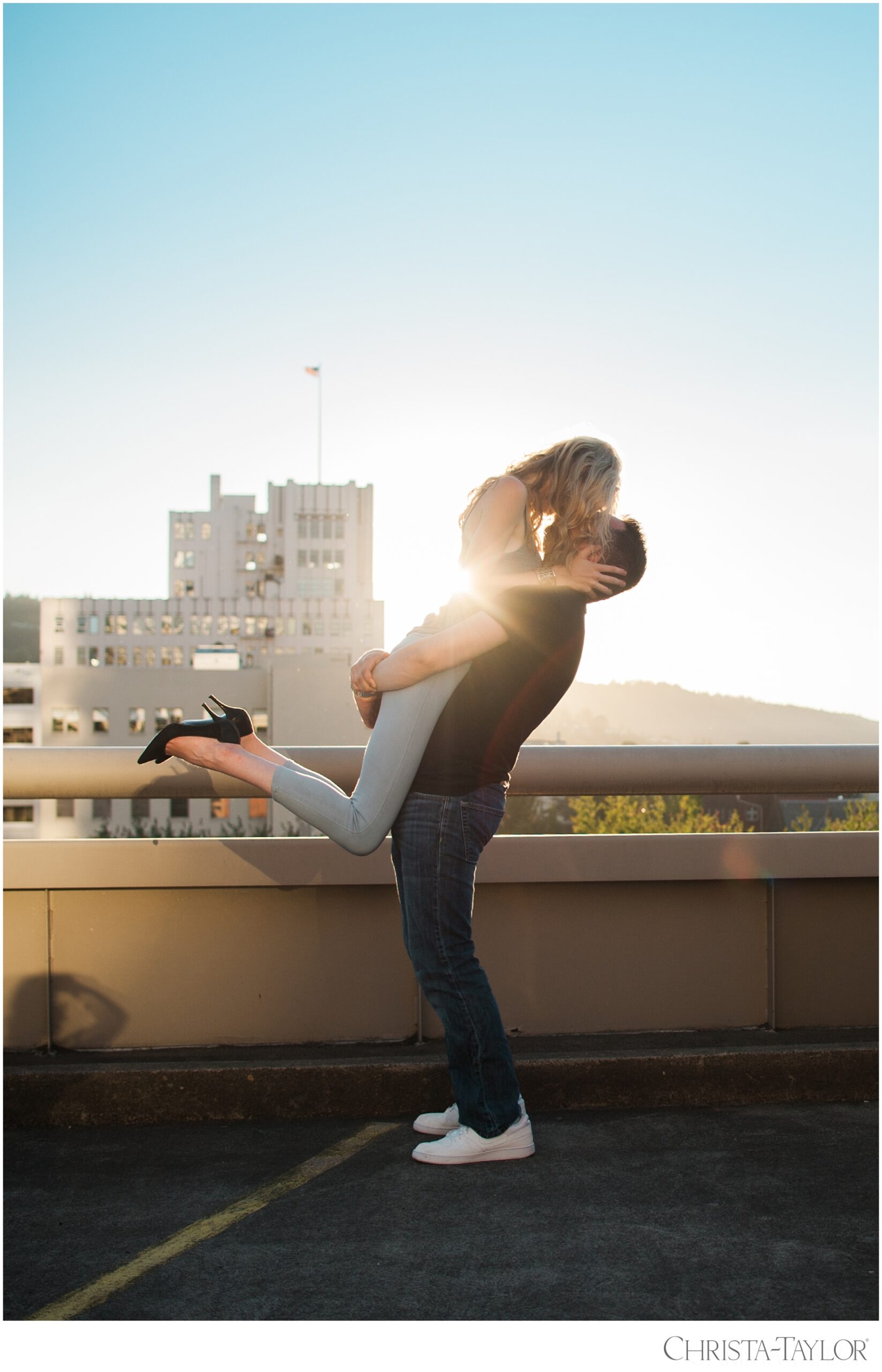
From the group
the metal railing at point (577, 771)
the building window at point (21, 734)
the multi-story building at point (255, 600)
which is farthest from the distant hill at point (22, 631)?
the metal railing at point (577, 771)

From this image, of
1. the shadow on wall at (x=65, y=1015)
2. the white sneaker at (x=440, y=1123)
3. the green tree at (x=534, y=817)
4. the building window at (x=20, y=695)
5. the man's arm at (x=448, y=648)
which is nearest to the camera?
the man's arm at (x=448, y=648)

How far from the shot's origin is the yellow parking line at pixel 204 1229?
2.48m

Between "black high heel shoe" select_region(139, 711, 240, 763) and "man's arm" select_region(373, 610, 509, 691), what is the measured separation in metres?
0.52

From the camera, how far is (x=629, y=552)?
3.15m

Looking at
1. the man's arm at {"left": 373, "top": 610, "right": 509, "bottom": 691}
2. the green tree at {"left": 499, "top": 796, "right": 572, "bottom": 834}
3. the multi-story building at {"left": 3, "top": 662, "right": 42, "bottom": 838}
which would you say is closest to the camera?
the man's arm at {"left": 373, "top": 610, "right": 509, "bottom": 691}

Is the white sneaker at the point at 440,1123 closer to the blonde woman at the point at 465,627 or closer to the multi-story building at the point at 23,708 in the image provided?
the blonde woman at the point at 465,627

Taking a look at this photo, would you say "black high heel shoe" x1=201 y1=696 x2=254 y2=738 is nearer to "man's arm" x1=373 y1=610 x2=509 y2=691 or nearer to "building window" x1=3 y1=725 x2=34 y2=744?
"man's arm" x1=373 y1=610 x2=509 y2=691

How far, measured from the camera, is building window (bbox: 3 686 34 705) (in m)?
114

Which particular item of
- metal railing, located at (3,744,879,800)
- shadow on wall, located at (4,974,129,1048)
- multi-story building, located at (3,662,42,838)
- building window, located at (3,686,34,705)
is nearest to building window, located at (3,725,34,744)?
multi-story building, located at (3,662,42,838)

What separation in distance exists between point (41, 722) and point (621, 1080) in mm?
117069

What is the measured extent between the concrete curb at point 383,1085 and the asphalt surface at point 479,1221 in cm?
6

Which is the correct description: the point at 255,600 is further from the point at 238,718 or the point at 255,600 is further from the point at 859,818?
the point at 238,718

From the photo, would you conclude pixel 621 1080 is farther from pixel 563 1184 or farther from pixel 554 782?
pixel 554 782

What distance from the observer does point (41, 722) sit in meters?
113
